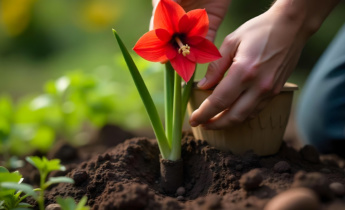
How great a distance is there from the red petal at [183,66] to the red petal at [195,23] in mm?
86

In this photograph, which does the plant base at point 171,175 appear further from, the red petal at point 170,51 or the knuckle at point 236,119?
the red petal at point 170,51

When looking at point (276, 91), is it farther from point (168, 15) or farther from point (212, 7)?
point (212, 7)

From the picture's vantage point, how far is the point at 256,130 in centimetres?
129

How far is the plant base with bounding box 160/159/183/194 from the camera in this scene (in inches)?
50.1

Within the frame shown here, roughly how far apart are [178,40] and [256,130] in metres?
0.40

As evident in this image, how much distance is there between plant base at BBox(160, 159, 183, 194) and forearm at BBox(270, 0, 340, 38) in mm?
579

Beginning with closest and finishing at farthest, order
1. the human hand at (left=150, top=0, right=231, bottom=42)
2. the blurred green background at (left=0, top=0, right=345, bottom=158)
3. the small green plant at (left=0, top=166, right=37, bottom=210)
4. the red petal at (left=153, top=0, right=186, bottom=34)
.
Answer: the small green plant at (left=0, top=166, right=37, bottom=210) < the red petal at (left=153, top=0, right=186, bottom=34) < the human hand at (left=150, top=0, right=231, bottom=42) < the blurred green background at (left=0, top=0, right=345, bottom=158)

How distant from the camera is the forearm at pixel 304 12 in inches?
47.4

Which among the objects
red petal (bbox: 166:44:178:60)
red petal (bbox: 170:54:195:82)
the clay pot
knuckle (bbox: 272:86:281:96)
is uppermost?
red petal (bbox: 166:44:178:60)

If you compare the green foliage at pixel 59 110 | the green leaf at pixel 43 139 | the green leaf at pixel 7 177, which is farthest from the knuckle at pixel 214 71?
the green leaf at pixel 43 139

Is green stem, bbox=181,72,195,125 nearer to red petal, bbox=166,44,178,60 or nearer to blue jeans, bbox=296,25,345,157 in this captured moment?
red petal, bbox=166,44,178,60

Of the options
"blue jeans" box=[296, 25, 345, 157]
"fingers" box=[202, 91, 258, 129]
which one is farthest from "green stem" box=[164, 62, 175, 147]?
"blue jeans" box=[296, 25, 345, 157]

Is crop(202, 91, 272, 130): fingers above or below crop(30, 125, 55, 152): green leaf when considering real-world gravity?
above

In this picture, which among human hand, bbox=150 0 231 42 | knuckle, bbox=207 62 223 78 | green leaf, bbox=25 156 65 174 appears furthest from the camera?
human hand, bbox=150 0 231 42
